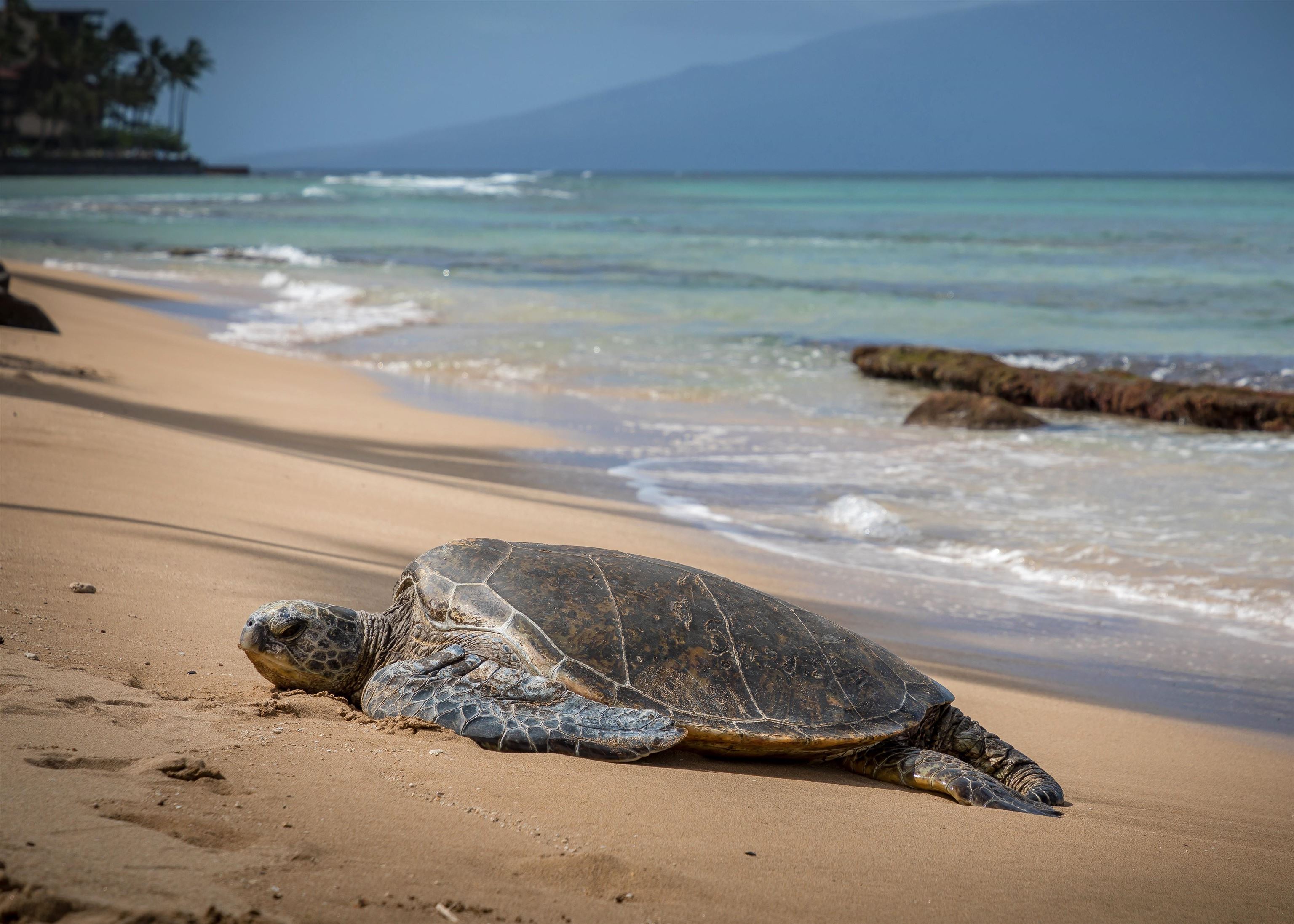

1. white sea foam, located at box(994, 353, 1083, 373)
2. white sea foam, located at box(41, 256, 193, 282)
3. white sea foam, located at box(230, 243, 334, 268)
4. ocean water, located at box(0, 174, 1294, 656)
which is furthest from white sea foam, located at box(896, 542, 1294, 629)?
white sea foam, located at box(230, 243, 334, 268)

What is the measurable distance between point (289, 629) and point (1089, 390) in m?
12.3

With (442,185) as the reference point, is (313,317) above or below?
below

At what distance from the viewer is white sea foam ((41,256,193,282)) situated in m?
25.6

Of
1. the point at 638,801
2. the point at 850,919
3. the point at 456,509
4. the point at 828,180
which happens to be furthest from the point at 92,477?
the point at 828,180

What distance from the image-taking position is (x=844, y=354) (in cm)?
1777

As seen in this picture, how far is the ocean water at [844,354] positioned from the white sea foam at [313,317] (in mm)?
131

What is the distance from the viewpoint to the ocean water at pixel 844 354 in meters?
7.14

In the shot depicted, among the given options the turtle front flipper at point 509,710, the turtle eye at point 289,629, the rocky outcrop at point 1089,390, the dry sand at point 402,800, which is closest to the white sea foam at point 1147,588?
the dry sand at point 402,800

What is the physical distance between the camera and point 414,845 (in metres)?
2.50

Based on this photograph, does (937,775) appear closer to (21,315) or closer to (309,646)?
(309,646)

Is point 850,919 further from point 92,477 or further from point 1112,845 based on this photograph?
point 92,477

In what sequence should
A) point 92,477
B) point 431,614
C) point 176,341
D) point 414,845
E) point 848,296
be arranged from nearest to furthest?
1. point 414,845
2. point 431,614
3. point 92,477
4. point 176,341
5. point 848,296

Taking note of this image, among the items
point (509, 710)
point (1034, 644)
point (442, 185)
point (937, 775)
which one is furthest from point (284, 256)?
point (442, 185)

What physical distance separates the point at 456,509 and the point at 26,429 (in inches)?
107
